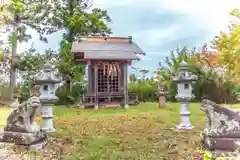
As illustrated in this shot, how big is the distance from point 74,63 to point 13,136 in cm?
909

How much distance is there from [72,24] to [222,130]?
10.8 metres

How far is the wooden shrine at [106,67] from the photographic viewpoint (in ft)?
38.5

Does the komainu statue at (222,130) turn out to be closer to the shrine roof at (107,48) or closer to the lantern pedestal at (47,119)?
the lantern pedestal at (47,119)

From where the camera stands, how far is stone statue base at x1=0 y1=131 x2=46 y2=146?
5.52 meters

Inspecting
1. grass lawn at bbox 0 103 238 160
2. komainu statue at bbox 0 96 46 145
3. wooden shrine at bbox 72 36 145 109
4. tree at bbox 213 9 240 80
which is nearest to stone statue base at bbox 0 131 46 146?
komainu statue at bbox 0 96 46 145

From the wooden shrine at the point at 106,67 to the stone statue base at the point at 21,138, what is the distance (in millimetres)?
6083

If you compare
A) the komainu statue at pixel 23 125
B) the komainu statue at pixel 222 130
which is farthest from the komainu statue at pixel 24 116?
the komainu statue at pixel 222 130

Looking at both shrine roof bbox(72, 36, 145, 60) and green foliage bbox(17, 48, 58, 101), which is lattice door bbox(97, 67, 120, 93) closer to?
shrine roof bbox(72, 36, 145, 60)

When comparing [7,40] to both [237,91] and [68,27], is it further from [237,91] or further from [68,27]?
[237,91]

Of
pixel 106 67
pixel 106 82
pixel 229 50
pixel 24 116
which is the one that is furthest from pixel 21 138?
pixel 229 50

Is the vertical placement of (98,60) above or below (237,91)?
above

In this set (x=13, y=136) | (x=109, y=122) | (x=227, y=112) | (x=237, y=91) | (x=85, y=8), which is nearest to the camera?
(x=227, y=112)

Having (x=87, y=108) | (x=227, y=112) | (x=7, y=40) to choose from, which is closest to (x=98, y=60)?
(x=87, y=108)

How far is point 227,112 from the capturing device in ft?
17.1
